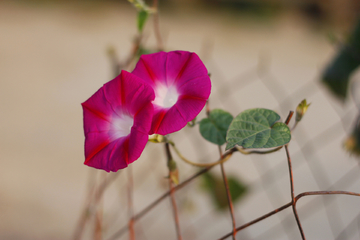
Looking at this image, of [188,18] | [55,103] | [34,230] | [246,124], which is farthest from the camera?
[188,18]

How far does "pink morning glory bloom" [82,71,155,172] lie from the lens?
28cm

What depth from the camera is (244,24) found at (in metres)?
3.21

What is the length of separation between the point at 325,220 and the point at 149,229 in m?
0.82

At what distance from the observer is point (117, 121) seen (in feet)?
1.08

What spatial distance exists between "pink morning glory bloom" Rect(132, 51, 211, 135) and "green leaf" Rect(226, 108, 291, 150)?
5 centimetres

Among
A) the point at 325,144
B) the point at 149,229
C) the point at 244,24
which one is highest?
the point at 244,24

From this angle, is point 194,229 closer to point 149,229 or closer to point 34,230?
point 149,229

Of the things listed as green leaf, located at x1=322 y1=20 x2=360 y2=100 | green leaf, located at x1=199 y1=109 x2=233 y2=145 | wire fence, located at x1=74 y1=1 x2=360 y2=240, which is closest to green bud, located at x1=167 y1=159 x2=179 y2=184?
green leaf, located at x1=199 y1=109 x2=233 y2=145

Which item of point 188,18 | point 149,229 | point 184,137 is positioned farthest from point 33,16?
point 149,229

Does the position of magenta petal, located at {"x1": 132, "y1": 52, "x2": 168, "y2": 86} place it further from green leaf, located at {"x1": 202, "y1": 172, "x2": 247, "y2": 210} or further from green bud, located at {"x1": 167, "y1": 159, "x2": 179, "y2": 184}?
green leaf, located at {"x1": 202, "y1": 172, "x2": 247, "y2": 210}

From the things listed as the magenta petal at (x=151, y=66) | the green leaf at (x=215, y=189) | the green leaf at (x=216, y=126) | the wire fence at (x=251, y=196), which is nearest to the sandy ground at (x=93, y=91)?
the wire fence at (x=251, y=196)

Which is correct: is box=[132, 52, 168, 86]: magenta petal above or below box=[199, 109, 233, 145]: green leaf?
above

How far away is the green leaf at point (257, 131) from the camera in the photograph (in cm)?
30

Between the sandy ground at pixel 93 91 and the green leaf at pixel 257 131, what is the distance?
0.60m
